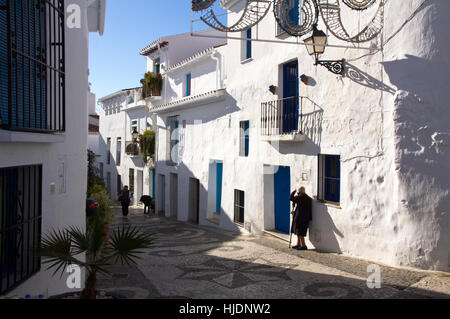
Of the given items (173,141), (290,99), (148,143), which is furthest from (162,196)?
(290,99)

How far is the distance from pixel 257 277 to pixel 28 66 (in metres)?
4.91

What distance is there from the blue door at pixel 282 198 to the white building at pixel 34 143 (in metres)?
5.80

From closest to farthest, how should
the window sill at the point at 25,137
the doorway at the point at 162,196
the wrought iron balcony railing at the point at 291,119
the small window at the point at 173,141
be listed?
1. the window sill at the point at 25,137
2. the wrought iron balcony railing at the point at 291,119
3. the small window at the point at 173,141
4. the doorway at the point at 162,196

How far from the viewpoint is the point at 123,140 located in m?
26.6

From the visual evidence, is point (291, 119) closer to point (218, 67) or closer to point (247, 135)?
point (247, 135)

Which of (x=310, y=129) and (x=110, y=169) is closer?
(x=310, y=129)

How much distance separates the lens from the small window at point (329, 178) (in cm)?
955

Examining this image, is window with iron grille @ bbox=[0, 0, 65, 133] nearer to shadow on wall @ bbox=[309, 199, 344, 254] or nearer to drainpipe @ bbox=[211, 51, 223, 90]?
shadow on wall @ bbox=[309, 199, 344, 254]

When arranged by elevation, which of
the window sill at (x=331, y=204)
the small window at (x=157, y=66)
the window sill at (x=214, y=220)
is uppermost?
the small window at (x=157, y=66)

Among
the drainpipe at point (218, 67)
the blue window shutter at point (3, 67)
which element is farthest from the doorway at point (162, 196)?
the blue window shutter at point (3, 67)

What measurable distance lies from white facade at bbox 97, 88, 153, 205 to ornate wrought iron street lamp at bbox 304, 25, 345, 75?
47.3 feet

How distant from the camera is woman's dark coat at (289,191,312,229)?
9695 millimetres

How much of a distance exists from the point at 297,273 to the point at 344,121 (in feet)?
11.2

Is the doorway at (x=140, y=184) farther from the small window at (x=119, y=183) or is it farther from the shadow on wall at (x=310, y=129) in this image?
the shadow on wall at (x=310, y=129)
